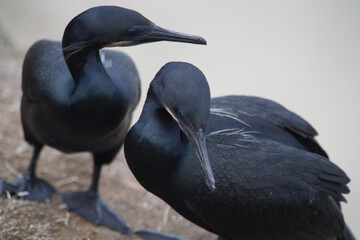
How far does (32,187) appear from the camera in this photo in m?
4.87

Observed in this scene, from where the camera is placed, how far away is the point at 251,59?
8.03 m

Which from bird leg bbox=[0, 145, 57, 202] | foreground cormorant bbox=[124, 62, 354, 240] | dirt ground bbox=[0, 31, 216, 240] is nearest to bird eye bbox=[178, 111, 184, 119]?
foreground cormorant bbox=[124, 62, 354, 240]

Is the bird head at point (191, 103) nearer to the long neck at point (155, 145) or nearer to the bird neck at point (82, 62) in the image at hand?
the long neck at point (155, 145)

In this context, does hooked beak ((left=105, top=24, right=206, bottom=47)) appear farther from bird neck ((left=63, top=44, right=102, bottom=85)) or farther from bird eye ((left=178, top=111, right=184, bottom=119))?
bird eye ((left=178, top=111, right=184, bottom=119))

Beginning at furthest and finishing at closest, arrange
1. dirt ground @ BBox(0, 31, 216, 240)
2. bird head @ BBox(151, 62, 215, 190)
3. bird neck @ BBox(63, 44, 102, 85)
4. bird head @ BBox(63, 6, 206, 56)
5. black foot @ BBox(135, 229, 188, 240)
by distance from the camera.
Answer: black foot @ BBox(135, 229, 188, 240) < dirt ground @ BBox(0, 31, 216, 240) < bird neck @ BBox(63, 44, 102, 85) < bird head @ BBox(63, 6, 206, 56) < bird head @ BBox(151, 62, 215, 190)

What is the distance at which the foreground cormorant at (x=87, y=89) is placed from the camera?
3793mm

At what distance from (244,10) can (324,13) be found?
1.12 m

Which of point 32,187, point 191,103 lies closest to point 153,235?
point 32,187

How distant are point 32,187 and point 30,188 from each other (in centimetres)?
2

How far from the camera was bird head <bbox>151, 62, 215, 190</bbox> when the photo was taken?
3.20 metres

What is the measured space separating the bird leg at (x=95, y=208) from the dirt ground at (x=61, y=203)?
2.2 inches

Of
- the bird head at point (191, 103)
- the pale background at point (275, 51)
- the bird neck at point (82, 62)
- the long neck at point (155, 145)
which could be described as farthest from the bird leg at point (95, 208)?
the pale background at point (275, 51)

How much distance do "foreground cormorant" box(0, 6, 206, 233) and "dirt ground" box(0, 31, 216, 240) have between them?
182 millimetres

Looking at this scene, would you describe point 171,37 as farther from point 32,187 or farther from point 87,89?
point 32,187
